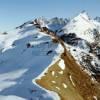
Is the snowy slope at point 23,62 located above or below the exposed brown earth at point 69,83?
above

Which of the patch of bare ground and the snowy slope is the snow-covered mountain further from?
the patch of bare ground

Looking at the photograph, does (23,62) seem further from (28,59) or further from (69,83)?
(69,83)

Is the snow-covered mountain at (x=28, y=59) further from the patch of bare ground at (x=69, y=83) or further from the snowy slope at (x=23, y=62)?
the patch of bare ground at (x=69, y=83)

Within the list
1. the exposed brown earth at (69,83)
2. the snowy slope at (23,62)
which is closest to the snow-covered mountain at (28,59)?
the snowy slope at (23,62)

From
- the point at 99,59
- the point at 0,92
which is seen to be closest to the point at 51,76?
the point at 0,92

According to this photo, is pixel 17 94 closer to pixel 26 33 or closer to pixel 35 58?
pixel 35 58

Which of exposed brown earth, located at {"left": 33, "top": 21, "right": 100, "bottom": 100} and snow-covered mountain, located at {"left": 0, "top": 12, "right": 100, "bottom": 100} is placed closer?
snow-covered mountain, located at {"left": 0, "top": 12, "right": 100, "bottom": 100}

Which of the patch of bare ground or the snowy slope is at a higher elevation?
the snowy slope

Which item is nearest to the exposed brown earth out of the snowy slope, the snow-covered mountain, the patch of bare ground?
the patch of bare ground
